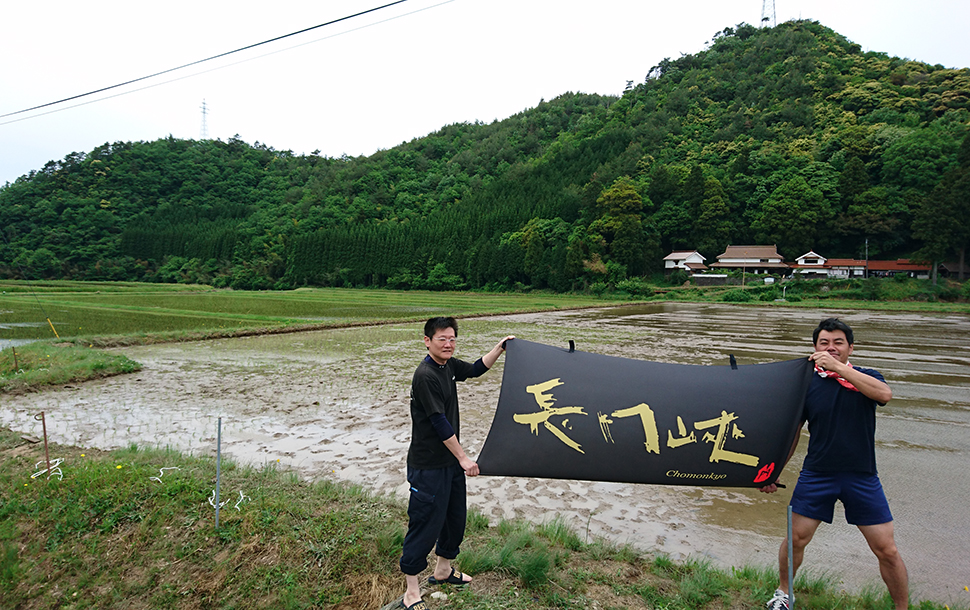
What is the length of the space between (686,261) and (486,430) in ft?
167

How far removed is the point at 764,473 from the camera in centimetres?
285

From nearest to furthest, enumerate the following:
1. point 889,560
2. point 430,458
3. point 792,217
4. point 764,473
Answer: point 889,560, point 430,458, point 764,473, point 792,217

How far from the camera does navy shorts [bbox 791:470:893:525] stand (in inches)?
96.4

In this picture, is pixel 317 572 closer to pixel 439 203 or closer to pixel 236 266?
pixel 236 266

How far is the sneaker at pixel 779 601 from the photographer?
264cm

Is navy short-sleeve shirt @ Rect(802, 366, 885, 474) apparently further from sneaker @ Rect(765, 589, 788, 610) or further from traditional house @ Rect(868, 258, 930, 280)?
traditional house @ Rect(868, 258, 930, 280)

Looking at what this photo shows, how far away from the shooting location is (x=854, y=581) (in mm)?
3289

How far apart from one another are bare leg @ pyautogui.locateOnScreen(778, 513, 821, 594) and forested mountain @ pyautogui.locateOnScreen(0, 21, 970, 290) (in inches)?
1883

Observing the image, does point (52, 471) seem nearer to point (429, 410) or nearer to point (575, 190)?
point (429, 410)

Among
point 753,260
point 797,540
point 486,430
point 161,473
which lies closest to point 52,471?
point 161,473

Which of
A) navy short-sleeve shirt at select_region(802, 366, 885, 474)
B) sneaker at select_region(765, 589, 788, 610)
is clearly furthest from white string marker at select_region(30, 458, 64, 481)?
navy short-sleeve shirt at select_region(802, 366, 885, 474)

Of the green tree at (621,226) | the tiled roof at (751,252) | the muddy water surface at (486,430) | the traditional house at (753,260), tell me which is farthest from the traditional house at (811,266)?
the muddy water surface at (486,430)

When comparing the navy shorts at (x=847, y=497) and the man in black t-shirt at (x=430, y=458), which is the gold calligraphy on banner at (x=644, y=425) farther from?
the man in black t-shirt at (x=430, y=458)

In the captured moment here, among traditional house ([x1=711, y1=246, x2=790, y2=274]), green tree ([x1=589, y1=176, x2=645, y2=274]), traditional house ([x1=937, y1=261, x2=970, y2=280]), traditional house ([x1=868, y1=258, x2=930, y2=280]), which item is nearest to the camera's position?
traditional house ([x1=937, y1=261, x2=970, y2=280])
